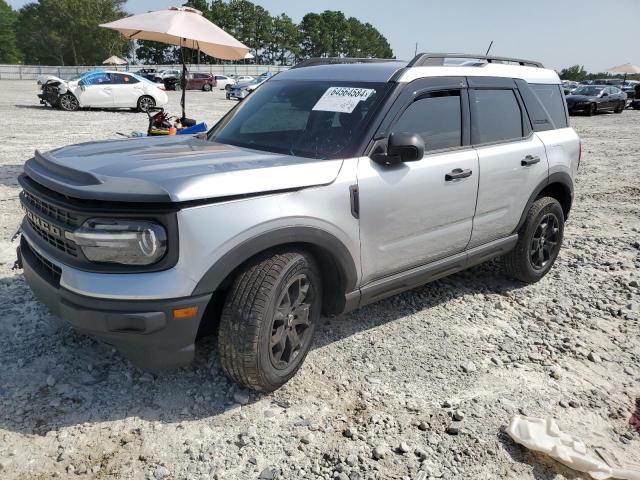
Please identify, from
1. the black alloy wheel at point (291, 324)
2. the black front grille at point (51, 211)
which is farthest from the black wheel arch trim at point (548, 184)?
the black front grille at point (51, 211)

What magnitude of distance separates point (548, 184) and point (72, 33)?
279ft

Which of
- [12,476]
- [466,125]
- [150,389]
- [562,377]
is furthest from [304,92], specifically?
[12,476]

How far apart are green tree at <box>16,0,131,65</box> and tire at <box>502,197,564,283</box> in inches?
3132

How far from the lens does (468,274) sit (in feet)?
16.8

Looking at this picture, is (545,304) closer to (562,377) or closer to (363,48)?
(562,377)

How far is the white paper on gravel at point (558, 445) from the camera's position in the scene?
2.55 metres

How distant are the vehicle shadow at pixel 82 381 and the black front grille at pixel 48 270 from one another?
665 millimetres

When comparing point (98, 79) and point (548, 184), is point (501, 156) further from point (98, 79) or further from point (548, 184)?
point (98, 79)

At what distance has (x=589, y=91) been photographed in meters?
25.6

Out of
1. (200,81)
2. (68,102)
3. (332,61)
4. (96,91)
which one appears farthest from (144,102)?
(200,81)

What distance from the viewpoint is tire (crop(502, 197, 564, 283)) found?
4.60 meters

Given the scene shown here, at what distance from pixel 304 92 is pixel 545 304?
2659 millimetres

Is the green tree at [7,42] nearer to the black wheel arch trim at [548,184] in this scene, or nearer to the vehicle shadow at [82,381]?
the vehicle shadow at [82,381]

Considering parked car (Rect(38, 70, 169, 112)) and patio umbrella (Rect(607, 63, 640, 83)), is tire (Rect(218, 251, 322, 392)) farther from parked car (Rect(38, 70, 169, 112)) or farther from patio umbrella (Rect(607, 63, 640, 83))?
patio umbrella (Rect(607, 63, 640, 83))
